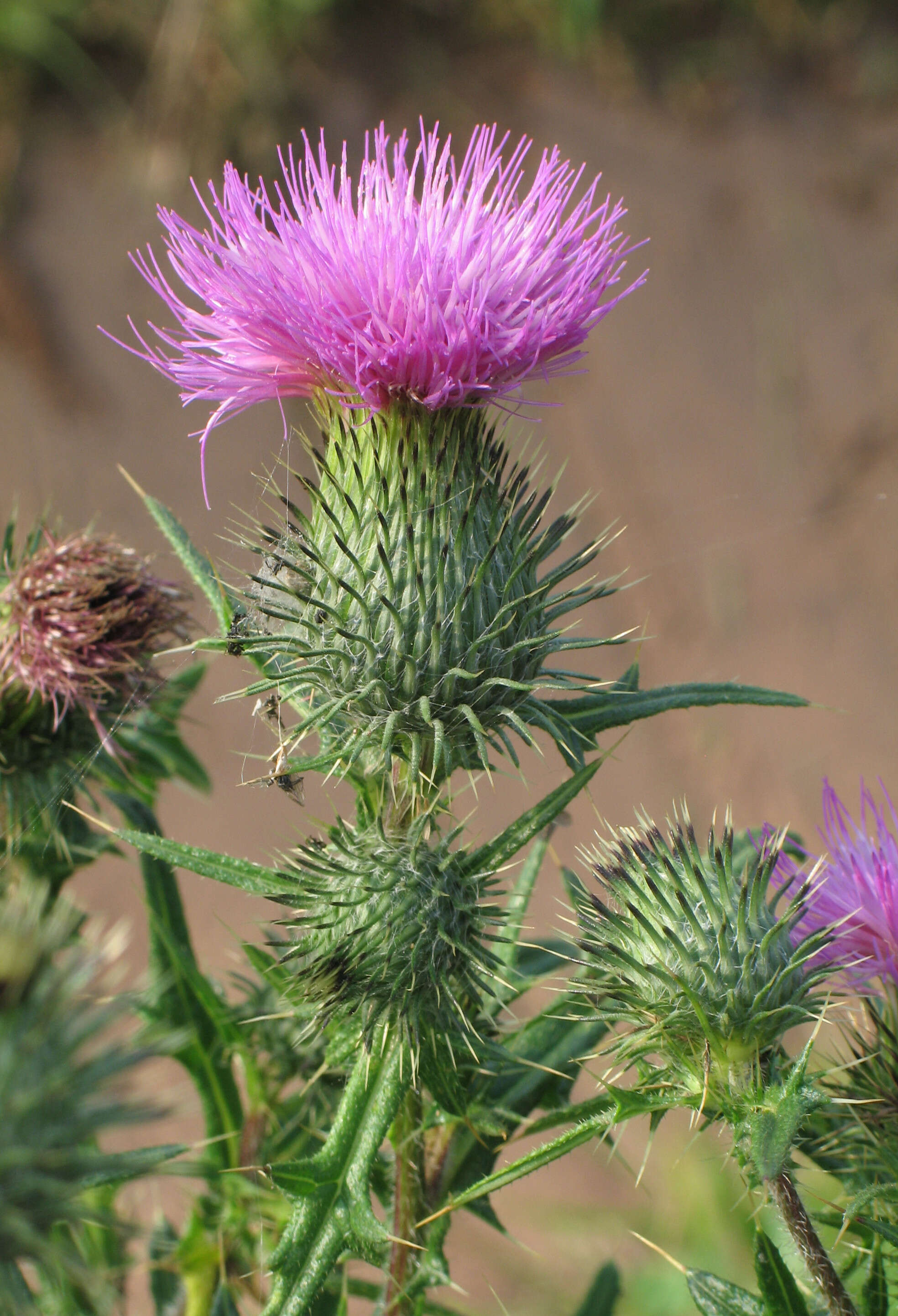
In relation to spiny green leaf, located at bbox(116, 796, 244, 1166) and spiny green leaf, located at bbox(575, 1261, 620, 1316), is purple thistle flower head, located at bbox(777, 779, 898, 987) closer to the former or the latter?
spiny green leaf, located at bbox(575, 1261, 620, 1316)

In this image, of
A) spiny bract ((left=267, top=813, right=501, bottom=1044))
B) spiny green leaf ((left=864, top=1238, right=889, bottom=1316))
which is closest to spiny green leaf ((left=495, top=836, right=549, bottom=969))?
spiny bract ((left=267, top=813, right=501, bottom=1044))

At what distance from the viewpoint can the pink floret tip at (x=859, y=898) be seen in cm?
163

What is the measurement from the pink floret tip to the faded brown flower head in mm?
1244

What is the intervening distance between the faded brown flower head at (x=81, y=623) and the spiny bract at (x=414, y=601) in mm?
440

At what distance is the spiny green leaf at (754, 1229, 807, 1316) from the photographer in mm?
1267

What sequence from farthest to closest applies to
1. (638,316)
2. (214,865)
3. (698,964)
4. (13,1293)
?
(638,316) → (214,865) → (698,964) → (13,1293)

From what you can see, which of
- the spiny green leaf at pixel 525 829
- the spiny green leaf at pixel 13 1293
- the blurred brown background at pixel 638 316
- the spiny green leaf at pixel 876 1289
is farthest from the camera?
the blurred brown background at pixel 638 316

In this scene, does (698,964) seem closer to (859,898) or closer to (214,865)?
(859,898)

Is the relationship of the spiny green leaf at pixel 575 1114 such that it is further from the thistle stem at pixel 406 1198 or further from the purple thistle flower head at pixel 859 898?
the purple thistle flower head at pixel 859 898

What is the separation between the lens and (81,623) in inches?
78.2

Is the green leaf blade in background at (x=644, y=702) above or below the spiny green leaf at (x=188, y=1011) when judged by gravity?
above

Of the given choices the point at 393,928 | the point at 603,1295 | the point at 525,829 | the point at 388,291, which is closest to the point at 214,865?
the point at 393,928

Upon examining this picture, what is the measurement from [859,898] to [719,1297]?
0.62 m

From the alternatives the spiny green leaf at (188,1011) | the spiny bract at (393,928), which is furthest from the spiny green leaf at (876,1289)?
the spiny green leaf at (188,1011)
